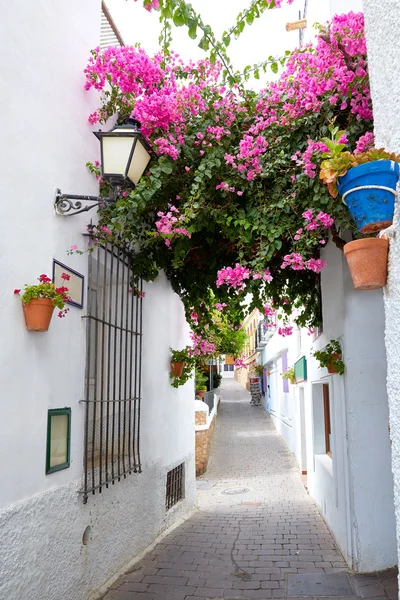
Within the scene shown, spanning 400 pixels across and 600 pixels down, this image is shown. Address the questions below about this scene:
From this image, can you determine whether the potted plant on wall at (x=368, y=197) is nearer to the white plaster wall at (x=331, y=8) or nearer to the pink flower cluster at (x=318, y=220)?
the pink flower cluster at (x=318, y=220)

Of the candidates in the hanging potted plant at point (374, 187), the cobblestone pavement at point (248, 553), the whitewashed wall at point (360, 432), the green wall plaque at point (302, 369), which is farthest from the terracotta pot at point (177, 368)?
the hanging potted plant at point (374, 187)

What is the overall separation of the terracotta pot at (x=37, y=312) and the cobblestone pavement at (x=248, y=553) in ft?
9.31

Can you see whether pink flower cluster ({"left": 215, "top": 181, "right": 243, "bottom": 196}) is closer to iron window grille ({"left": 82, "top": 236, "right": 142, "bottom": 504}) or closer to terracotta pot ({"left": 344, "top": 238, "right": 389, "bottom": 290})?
iron window grille ({"left": 82, "top": 236, "right": 142, "bottom": 504})

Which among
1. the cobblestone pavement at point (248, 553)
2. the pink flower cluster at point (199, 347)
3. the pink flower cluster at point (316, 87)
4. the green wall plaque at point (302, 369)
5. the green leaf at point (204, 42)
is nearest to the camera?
the green leaf at point (204, 42)

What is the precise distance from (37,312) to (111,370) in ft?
7.83

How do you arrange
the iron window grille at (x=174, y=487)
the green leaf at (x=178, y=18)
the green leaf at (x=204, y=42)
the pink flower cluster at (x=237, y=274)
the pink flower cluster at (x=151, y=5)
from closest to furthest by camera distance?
the pink flower cluster at (x=151, y=5), the green leaf at (x=178, y=18), the green leaf at (x=204, y=42), the pink flower cluster at (x=237, y=274), the iron window grille at (x=174, y=487)

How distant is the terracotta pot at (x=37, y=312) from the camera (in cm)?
360

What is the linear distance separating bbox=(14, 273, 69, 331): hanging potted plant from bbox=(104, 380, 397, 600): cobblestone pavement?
2855 mm

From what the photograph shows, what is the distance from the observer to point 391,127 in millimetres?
2475

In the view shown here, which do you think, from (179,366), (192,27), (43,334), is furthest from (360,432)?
(192,27)

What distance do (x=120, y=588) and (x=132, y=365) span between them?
2281 millimetres

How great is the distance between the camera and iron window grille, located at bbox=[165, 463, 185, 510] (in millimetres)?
7707

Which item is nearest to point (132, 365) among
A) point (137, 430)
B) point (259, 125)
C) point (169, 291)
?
point (137, 430)

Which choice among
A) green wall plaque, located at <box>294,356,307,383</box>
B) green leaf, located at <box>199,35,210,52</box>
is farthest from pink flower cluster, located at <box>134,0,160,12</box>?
green wall plaque, located at <box>294,356,307,383</box>
